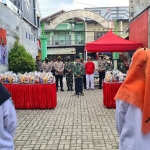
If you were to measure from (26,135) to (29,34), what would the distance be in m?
12.1

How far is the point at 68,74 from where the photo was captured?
42.3 feet

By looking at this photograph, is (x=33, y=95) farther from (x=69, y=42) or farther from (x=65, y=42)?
(x=65, y=42)

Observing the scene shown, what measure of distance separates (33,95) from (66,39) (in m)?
33.7

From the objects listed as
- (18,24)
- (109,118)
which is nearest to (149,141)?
(109,118)

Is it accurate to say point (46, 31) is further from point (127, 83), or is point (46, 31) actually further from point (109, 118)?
point (127, 83)

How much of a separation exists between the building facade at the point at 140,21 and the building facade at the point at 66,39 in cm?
2190

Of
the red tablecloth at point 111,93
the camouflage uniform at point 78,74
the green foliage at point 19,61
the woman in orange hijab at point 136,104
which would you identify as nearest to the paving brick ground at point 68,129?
the red tablecloth at point 111,93

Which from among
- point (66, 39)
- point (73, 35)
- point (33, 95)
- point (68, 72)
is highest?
point (73, 35)

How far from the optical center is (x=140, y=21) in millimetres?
15516

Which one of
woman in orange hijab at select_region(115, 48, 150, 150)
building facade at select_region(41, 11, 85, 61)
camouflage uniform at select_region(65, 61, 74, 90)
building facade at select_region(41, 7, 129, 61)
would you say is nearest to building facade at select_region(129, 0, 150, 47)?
camouflage uniform at select_region(65, 61, 74, 90)

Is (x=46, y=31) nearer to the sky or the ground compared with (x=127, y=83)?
nearer to the sky

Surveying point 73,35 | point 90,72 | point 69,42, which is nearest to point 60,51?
point 69,42

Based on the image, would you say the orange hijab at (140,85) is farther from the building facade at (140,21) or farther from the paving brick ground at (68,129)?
the building facade at (140,21)

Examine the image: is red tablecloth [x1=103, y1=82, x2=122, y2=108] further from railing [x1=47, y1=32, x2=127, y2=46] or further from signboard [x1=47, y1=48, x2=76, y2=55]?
railing [x1=47, y1=32, x2=127, y2=46]
